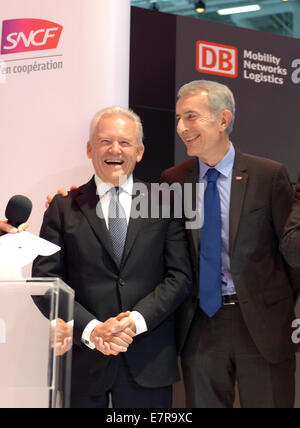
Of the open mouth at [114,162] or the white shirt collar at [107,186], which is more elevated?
the open mouth at [114,162]

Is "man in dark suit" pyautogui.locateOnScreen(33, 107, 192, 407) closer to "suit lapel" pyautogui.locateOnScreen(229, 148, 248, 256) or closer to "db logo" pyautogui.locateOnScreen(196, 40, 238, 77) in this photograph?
"suit lapel" pyautogui.locateOnScreen(229, 148, 248, 256)

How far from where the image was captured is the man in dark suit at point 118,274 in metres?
2.66

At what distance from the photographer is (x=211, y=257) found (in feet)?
9.30

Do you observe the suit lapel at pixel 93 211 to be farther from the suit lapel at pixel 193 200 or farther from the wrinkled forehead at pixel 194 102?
the wrinkled forehead at pixel 194 102

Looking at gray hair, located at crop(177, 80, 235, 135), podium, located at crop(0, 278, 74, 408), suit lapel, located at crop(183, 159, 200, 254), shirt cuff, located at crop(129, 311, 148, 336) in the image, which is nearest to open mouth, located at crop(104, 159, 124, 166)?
suit lapel, located at crop(183, 159, 200, 254)

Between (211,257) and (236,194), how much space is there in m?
0.32

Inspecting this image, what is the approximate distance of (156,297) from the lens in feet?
8.89

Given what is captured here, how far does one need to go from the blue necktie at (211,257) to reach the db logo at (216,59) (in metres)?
1.08

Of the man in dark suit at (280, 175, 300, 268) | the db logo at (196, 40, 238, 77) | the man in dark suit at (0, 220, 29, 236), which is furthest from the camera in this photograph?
the db logo at (196, 40, 238, 77)

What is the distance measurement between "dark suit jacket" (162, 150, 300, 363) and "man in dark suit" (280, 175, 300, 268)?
0.21 meters

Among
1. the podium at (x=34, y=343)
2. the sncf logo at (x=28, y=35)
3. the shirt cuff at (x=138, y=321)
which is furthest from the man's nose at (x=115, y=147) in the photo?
the podium at (x=34, y=343)

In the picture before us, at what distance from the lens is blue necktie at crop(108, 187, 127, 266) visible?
2795mm

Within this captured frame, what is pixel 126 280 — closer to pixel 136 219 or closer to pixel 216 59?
pixel 136 219
